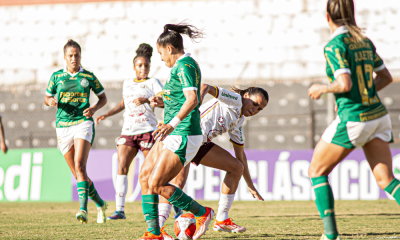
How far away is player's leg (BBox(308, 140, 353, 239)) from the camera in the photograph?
170 inches

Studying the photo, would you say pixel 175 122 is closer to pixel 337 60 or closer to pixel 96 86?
pixel 337 60

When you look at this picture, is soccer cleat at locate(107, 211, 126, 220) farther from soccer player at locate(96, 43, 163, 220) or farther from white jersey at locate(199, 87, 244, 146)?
white jersey at locate(199, 87, 244, 146)

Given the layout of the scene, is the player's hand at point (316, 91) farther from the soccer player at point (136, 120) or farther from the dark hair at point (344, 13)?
the soccer player at point (136, 120)

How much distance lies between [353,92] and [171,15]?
16.1 metres

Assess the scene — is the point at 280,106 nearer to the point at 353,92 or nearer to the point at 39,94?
the point at 39,94

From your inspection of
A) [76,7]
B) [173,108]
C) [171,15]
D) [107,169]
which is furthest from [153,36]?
[173,108]

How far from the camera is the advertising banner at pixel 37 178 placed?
12.3 m

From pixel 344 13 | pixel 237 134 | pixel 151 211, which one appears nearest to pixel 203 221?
pixel 151 211

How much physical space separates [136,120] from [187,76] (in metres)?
3.40

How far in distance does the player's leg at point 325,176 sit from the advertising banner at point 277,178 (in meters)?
7.27

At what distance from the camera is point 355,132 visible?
4242 millimetres

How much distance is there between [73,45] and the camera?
7.49 metres

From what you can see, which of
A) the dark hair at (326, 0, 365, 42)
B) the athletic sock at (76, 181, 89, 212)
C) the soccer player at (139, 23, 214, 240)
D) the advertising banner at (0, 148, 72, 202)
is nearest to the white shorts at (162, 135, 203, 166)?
the soccer player at (139, 23, 214, 240)

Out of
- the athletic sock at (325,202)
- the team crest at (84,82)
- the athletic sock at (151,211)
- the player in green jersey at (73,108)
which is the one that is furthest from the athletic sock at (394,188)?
the team crest at (84,82)
